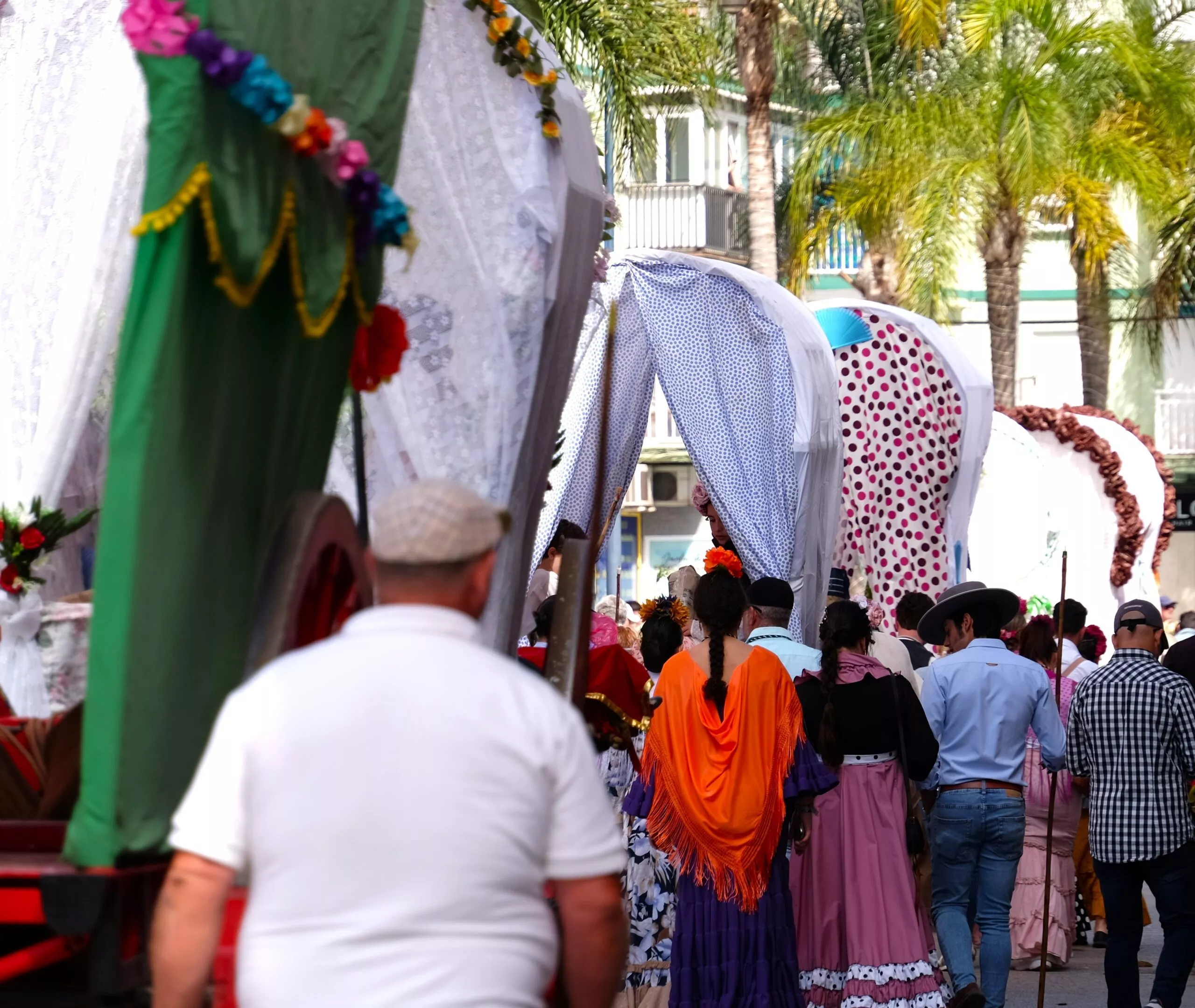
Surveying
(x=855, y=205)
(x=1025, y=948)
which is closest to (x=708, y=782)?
(x=1025, y=948)

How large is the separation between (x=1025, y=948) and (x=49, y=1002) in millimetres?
8119

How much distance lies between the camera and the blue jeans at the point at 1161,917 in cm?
879

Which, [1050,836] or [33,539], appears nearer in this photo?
[33,539]

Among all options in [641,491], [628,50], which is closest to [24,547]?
[628,50]

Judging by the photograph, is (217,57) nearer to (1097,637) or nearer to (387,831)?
(387,831)

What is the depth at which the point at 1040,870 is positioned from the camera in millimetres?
11242

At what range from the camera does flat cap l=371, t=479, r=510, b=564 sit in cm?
351

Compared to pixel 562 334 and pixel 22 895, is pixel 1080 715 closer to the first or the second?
pixel 562 334

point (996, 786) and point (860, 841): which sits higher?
point (996, 786)

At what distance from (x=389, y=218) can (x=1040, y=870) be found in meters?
7.65

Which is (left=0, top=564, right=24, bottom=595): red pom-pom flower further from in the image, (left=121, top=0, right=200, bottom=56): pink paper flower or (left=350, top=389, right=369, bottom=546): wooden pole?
(left=121, top=0, right=200, bottom=56): pink paper flower

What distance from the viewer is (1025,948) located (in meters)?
11.2

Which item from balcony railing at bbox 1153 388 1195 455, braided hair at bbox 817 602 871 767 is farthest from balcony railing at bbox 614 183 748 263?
braided hair at bbox 817 602 871 767

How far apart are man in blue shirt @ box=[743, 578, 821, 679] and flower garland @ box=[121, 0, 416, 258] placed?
16.1 ft
